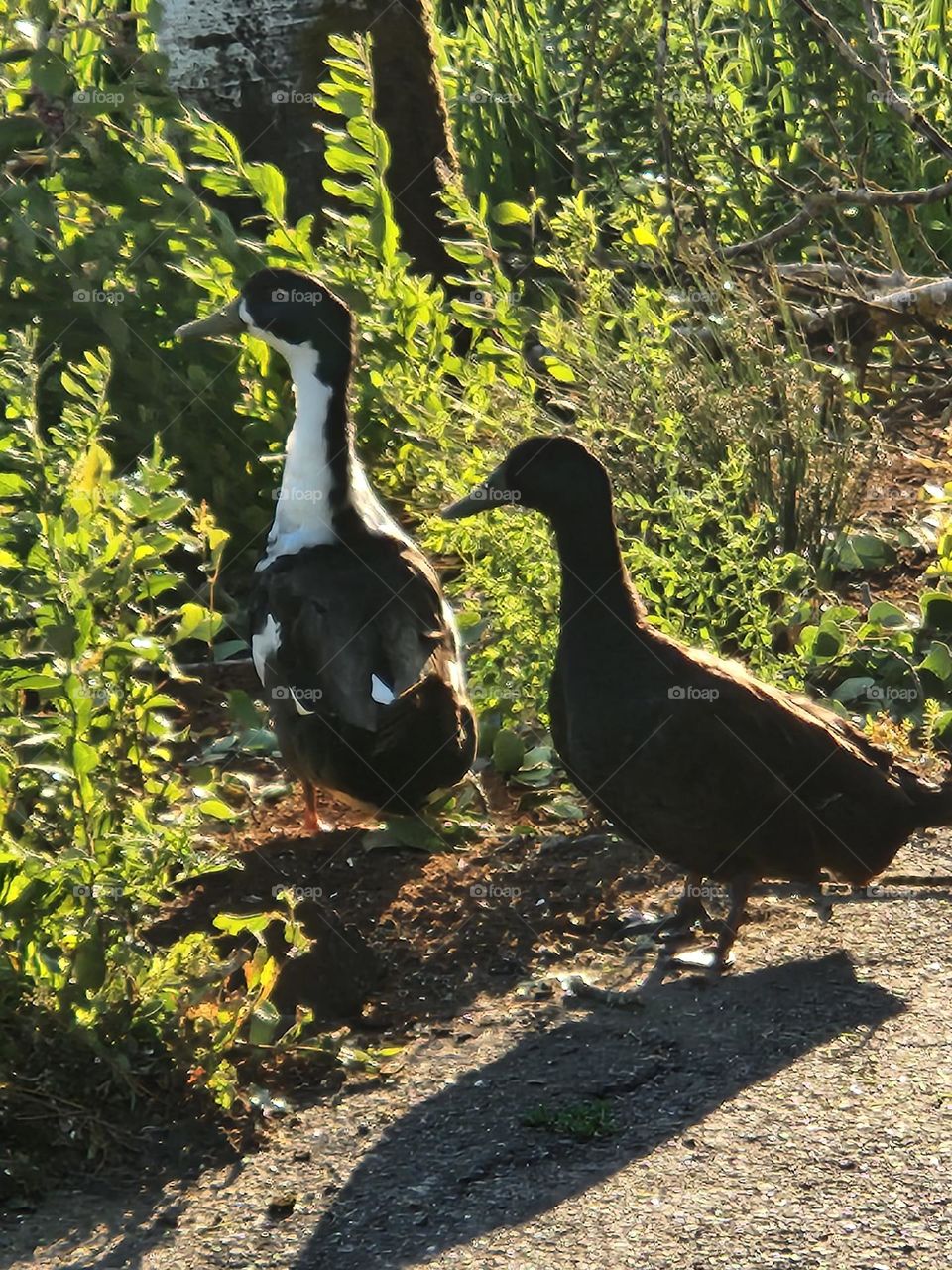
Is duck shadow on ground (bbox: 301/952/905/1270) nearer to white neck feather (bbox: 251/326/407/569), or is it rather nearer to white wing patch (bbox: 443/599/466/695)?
white wing patch (bbox: 443/599/466/695)

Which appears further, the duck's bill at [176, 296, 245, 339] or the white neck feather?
the duck's bill at [176, 296, 245, 339]

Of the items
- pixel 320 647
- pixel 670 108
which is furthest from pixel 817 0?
pixel 320 647

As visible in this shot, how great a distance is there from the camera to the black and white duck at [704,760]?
4754 millimetres

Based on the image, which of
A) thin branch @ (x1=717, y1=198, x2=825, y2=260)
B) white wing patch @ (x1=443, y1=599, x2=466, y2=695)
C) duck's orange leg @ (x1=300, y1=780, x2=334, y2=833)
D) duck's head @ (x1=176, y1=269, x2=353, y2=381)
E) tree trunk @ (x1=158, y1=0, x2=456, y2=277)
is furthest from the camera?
thin branch @ (x1=717, y1=198, x2=825, y2=260)

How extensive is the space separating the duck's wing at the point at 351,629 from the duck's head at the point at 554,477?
22.4 inches

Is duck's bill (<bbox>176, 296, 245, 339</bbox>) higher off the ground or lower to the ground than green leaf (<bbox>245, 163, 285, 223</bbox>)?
lower

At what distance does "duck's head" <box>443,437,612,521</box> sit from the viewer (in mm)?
5090

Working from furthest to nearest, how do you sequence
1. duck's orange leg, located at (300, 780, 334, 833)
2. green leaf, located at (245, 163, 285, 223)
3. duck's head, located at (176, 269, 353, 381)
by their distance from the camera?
1. green leaf, located at (245, 163, 285, 223)
2. duck's head, located at (176, 269, 353, 381)
3. duck's orange leg, located at (300, 780, 334, 833)

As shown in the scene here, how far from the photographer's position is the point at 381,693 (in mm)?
5445

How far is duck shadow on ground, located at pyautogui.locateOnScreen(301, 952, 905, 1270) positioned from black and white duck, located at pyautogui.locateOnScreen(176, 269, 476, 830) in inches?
44.4

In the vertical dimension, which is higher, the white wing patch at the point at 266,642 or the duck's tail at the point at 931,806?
the white wing patch at the point at 266,642

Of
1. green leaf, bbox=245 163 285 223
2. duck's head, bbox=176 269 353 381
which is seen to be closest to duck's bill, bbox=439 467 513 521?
duck's head, bbox=176 269 353 381

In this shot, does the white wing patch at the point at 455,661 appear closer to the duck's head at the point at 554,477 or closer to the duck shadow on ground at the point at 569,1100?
the duck's head at the point at 554,477

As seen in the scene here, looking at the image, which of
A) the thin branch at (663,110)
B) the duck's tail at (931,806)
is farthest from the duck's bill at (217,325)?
the duck's tail at (931,806)
